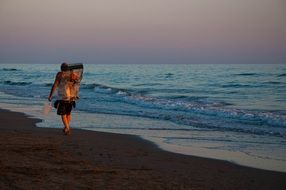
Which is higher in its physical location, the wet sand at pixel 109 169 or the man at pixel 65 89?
the man at pixel 65 89

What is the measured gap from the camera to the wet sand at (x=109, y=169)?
223 inches

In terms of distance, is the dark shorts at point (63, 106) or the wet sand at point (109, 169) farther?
the dark shorts at point (63, 106)

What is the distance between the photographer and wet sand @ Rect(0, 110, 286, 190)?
223 inches

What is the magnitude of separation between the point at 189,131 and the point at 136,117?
369cm

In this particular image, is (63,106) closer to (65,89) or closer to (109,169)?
(65,89)

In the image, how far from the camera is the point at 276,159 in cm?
807

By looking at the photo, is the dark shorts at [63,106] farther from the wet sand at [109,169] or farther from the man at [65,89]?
the wet sand at [109,169]

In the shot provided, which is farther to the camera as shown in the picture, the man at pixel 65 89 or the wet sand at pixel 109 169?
the man at pixel 65 89

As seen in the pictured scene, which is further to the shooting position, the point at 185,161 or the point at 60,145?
the point at 60,145

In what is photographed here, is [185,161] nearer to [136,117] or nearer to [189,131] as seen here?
[189,131]

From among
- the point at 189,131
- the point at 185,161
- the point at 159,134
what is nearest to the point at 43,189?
the point at 185,161

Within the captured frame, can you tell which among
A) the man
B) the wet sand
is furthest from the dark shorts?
the wet sand

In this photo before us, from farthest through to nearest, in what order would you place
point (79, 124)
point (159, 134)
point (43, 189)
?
point (79, 124)
point (159, 134)
point (43, 189)

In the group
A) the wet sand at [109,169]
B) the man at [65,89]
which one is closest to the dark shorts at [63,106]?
the man at [65,89]
